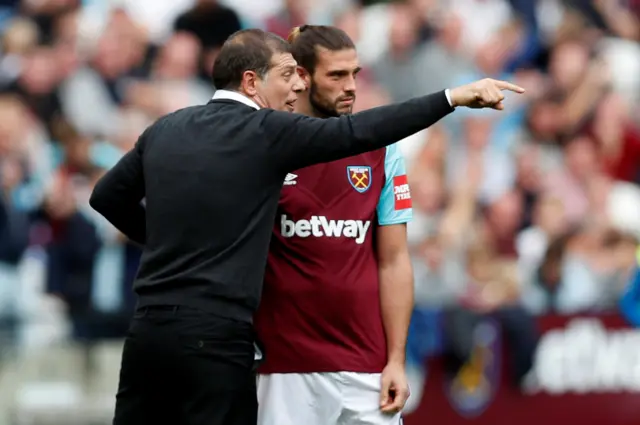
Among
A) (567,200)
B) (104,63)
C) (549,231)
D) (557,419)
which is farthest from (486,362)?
(104,63)

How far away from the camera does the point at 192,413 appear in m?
4.75

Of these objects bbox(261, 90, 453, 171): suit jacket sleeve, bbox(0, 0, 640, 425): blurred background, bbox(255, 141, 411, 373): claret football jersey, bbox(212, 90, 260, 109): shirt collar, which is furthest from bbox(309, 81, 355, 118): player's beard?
bbox(0, 0, 640, 425): blurred background

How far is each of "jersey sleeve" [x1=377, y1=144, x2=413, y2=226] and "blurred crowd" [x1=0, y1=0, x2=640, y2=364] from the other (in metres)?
3.62

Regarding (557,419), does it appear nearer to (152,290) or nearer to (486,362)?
(486,362)

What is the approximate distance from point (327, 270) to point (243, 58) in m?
0.95

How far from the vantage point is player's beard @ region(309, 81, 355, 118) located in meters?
5.38

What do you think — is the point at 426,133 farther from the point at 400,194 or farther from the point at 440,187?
the point at 400,194

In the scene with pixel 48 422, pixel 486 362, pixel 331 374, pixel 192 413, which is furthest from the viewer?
pixel 486 362

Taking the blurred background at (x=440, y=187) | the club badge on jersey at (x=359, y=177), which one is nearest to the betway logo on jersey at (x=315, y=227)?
the club badge on jersey at (x=359, y=177)

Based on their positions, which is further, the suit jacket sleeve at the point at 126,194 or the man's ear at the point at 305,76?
the man's ear at the point at 305,76

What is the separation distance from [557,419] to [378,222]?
464 cm

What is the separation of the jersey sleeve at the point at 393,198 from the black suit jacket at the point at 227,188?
67cm

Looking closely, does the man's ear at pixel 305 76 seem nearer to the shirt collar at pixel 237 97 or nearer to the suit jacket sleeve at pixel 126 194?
the shirt collar at pixel 237 97

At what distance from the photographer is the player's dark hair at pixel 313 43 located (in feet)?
17.7
